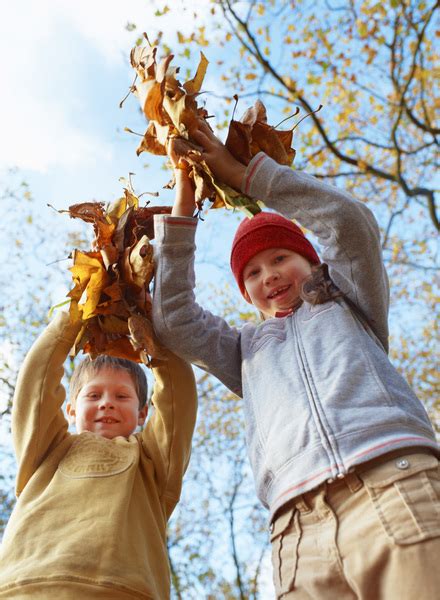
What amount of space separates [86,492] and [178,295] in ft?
2.82

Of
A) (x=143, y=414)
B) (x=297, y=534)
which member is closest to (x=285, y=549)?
(x=297, y=534)

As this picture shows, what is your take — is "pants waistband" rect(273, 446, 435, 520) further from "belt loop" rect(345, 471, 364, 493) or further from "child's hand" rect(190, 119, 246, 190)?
"child's hand" rect(190, 119, 246, 190)

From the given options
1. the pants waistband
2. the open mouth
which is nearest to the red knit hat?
the open mouth

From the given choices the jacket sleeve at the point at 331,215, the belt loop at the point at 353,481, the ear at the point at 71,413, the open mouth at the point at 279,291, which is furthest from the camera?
the ear at the point at 71,413

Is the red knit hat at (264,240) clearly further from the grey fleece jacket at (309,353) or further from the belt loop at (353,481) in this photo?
the belt loop at (353,481)

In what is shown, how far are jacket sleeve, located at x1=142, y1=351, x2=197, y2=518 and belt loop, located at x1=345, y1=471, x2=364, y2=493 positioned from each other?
1012 mm

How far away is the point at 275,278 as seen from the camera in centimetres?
262

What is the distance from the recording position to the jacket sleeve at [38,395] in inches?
108

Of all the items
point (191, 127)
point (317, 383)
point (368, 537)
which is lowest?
point (368, 537)

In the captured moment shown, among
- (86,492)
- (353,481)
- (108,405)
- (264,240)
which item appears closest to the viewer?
(353,481)

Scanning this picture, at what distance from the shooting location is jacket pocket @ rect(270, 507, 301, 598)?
2004 mm

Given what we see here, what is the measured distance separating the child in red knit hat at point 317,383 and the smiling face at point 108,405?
597 millimetres

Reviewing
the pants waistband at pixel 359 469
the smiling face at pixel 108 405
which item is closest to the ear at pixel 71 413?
the smiling face at pixel 108 405

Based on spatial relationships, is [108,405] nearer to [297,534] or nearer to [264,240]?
[264,240]
